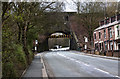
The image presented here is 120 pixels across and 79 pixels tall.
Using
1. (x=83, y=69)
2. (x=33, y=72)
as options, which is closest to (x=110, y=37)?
(x=83, y=69)

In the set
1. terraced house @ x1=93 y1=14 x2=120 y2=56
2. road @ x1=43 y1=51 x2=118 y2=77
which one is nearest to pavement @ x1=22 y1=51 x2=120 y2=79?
road @ x1=43 y1=51 x2=118 y2=77

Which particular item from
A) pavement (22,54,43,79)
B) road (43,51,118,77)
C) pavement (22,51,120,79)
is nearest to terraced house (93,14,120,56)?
road (43,51,118,77)

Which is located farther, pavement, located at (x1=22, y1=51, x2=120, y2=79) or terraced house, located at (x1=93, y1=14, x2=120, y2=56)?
terraced house, located at (x1=93, y1=14, x2=120, y2=56)

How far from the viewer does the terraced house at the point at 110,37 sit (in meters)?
38.5

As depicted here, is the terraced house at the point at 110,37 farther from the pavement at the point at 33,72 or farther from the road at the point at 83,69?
the pavement at the point at 33,72

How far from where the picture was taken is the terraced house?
126ft

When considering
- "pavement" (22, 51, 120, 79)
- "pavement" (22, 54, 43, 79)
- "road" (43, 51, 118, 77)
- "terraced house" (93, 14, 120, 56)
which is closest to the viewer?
"pavement" (22, 54, 43, 79)

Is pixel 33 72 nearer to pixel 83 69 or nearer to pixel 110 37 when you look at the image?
pixel 83 69

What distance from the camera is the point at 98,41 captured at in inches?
1955

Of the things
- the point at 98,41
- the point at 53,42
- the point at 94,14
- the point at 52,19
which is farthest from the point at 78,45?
the point at 53,42

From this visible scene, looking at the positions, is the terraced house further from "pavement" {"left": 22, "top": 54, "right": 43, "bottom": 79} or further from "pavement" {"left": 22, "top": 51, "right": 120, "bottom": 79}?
"pavement" {"left": 22, "top": 54, "right": 43, "bottom": 79}

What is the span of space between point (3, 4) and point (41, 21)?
1911 centimetres

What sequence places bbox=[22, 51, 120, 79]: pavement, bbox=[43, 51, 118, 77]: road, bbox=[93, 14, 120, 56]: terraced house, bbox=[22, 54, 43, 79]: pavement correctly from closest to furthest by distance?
bbox=[22, 54, 43, 79]: pavement → bbox=[22, 51, 120, 79]: pavement → bbox=[43, 51, 118, 77]: road → bbox=[93, 14, 120, 56]: terraced house

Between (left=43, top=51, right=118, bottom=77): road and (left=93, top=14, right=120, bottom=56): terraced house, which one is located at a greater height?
(left=93, top=14, right=120, bottom=56): terraced house
